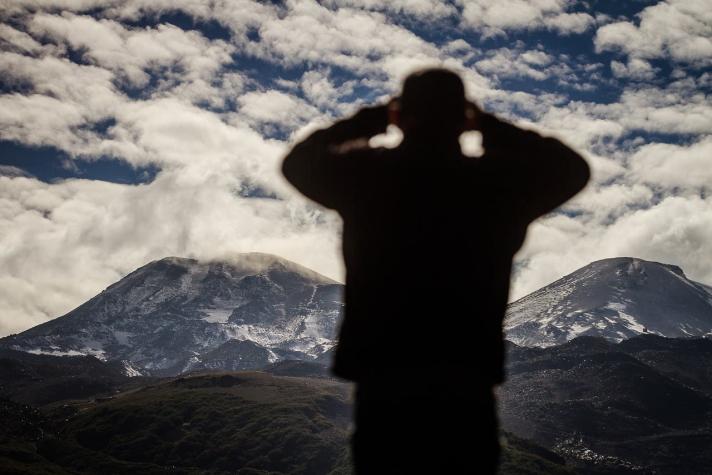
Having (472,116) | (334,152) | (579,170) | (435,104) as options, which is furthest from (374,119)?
(579,170)

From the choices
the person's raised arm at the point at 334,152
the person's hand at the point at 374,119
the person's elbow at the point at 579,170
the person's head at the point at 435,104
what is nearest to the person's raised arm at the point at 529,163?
the person's elbow at the point at 579,170

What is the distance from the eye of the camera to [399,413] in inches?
179

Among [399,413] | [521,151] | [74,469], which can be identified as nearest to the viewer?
[399,413]

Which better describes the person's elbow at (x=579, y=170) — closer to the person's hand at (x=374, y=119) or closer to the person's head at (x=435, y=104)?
the person's head at (x=435, y=104)

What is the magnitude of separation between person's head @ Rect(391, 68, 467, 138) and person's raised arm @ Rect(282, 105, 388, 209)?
0.27 m

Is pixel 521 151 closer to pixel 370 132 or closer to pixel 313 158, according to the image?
pixel 370 132

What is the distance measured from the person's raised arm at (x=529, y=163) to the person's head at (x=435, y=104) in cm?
26

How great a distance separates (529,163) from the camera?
4.91m

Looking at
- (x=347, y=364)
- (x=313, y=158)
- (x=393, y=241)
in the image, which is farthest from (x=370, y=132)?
(x=347, y=364)

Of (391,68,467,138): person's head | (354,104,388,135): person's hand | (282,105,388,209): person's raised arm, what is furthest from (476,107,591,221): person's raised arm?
(282,105,388,209): person's raised arm

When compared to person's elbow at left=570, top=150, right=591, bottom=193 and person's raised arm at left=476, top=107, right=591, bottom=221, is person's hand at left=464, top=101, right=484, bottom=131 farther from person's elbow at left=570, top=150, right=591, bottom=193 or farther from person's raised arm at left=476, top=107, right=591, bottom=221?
person's elbow at left=570, top=150, right=591, bottom=193

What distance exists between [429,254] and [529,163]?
3.52 feet

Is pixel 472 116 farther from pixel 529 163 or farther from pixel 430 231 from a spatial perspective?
pixel 430 231

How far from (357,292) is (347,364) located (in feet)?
1.75
